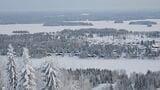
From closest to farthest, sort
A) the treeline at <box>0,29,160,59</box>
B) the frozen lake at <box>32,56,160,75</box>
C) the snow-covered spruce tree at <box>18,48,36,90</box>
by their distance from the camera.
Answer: the snow-covered spruce tree at <box>18,48,36,90</box>
the frozen lake at <box>32,56,160,75</box>
the treeline at <box>0,29,160,59</box>

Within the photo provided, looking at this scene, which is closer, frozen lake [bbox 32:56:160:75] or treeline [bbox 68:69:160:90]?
treeline [bbox 68:69:160:90]

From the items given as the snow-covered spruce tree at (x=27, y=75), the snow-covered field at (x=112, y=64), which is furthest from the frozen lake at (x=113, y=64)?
the snow-covered spruce tree at (x=27, y=75)

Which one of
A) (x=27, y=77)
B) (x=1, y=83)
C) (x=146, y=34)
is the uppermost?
(x=27, y=77)

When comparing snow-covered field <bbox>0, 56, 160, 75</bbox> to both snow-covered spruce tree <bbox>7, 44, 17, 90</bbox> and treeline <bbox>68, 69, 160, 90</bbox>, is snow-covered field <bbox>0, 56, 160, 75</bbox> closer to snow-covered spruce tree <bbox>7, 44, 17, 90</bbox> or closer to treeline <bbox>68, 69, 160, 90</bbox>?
treeline <bbox>68, 69, 160, 90</bbox>

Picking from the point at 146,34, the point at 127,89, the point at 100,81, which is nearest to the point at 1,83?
the point at 127,89

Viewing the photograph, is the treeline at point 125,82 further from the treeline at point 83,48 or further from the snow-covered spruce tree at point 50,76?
the treeline at point 83,48

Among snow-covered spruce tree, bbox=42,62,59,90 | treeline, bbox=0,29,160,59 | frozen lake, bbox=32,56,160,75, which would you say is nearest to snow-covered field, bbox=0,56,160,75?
frozen lake, bbox=32,56,160,75

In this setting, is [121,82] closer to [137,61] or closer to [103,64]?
[103,64]

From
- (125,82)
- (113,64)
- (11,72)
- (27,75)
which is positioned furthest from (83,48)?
(27,75)
